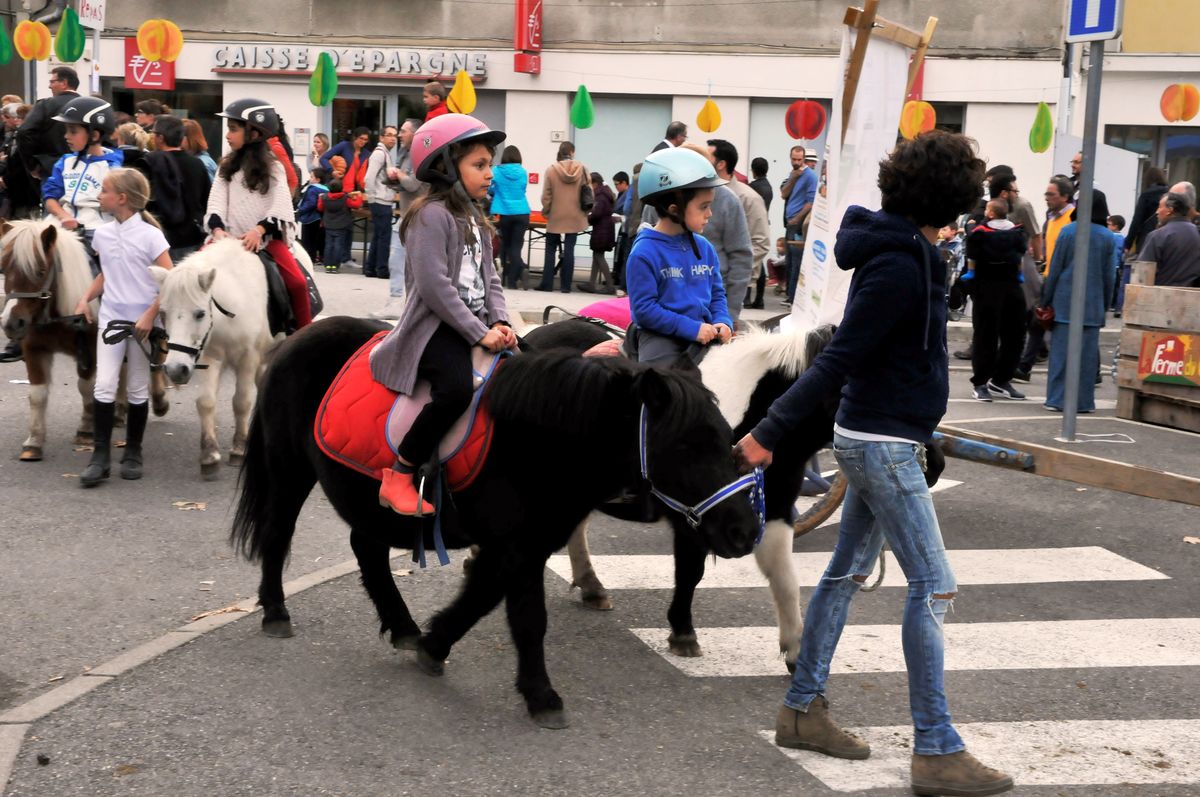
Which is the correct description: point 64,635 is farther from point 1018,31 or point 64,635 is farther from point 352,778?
point 1018,31

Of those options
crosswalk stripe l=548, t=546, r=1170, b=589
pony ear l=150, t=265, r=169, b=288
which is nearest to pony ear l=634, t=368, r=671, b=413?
crosswalk stripe l=548, t=546, r=1170, b=589

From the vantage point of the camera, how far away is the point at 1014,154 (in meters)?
27.3

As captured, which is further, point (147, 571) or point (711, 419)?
point (147, 571)

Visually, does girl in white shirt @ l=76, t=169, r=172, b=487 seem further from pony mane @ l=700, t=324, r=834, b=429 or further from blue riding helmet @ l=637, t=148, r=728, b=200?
pony mane @ l=700, t=324, r=834, b=429

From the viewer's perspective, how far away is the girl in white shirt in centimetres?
862

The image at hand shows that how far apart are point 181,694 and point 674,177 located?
3.01 meters

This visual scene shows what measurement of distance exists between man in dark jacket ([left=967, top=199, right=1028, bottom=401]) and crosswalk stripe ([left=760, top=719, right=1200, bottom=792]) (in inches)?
343

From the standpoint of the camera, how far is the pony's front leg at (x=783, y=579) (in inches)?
220

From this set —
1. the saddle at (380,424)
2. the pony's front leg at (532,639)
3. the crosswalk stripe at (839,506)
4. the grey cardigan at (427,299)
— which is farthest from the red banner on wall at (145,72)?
the pony's front leg at (532,639)

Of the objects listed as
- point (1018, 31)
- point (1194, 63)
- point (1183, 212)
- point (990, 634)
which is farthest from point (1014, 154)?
point (990, 634)

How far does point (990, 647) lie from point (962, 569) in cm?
140

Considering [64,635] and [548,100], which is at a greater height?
[548,100]

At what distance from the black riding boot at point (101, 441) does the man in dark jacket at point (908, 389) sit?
5447mm

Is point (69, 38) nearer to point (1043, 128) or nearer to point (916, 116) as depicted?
point (916, 116)
